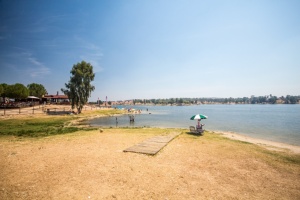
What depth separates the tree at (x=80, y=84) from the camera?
50125 millimetres

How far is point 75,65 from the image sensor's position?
51.4 meters

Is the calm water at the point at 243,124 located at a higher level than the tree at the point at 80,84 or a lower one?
lower

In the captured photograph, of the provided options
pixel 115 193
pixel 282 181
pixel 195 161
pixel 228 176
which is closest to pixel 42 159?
pixel 115 193

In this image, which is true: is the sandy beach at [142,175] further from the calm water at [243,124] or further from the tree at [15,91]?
the tree at [15,91]

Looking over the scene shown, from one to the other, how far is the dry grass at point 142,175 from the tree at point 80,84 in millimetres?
39996

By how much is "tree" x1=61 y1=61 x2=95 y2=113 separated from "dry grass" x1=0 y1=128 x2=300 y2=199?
39996 mm

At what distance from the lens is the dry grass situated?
266 inches

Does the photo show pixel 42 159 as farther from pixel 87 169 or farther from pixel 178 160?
pixel 178 160

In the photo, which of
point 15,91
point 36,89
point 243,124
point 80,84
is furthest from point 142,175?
point 36,89

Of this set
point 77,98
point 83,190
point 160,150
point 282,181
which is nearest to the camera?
point 83,190

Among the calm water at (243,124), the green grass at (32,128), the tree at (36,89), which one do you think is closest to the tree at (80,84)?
the calm water at (243,124)

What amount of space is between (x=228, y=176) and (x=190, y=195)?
3.15 m

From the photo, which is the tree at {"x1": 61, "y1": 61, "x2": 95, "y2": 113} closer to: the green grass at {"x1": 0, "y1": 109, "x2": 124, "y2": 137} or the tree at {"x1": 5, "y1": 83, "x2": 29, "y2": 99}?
the green grass at {"x1": 0, "y1": 109, "x2": 124, "y2": 137}

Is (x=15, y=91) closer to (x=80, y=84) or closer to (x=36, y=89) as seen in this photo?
(x=80, y=84)
